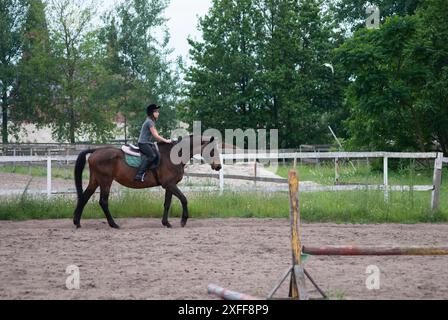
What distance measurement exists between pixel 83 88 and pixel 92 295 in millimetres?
36554

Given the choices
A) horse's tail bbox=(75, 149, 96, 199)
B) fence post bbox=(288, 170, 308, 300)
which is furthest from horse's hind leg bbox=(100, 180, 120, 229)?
fence post bbox=(288, 170, 308, 300)

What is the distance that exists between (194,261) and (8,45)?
3748 cm

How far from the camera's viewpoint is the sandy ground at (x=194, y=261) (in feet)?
23.9

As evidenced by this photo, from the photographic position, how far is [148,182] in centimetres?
1377

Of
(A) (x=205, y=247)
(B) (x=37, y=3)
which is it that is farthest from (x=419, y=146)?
(B) (x=37, y=3)

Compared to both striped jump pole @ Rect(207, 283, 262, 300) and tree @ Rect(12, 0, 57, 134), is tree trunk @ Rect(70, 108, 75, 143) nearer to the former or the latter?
tree @ Rect(12, 0, 57, 134)

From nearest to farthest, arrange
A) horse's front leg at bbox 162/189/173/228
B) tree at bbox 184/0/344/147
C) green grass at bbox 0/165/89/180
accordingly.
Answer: horse's front leg at bbox 162/189/173/228
green grass at bbox 0/165/89/180
tree at bbox 184/0/344/147

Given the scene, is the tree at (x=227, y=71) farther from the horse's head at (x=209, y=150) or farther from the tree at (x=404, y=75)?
the horse's head at (x=209, y=150)

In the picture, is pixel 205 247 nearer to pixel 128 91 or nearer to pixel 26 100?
pixel 26 100

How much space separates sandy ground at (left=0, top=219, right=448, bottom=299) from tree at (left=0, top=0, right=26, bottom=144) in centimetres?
3149

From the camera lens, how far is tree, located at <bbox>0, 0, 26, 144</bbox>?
42562 millimetres

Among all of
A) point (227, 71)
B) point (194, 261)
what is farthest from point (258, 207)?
point (227, 71)

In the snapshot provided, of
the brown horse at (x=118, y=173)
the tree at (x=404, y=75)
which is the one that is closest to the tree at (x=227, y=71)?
the tree at (x=404, y=75)

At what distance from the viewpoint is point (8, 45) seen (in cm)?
4288
